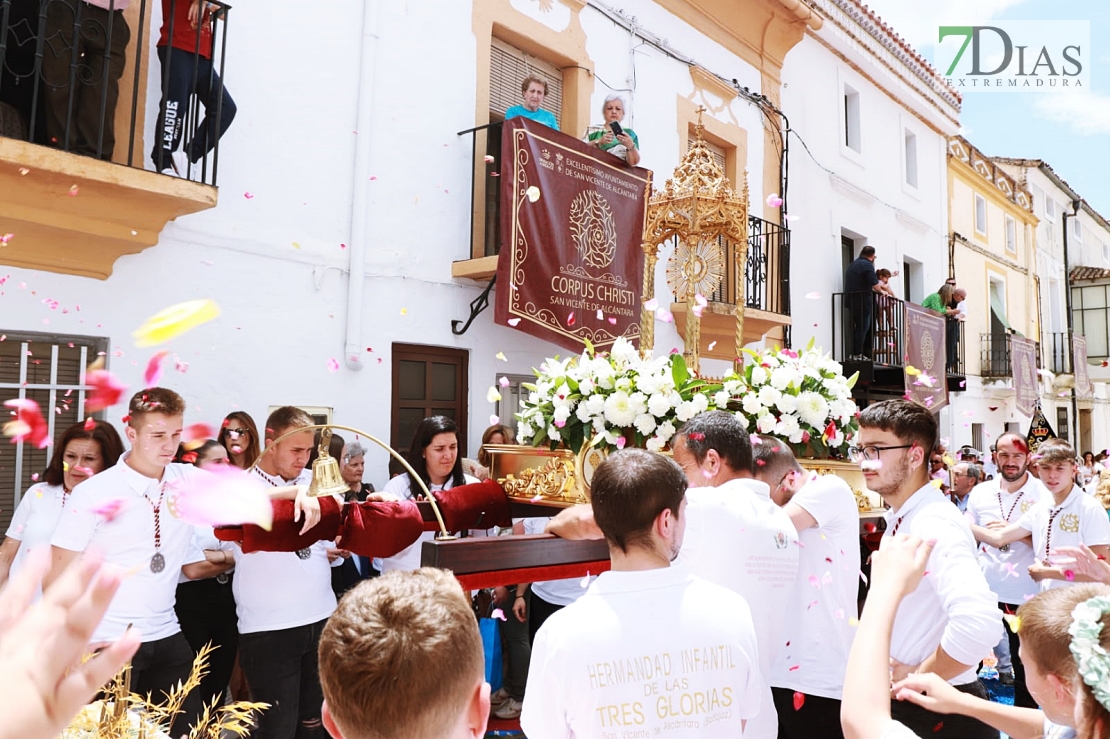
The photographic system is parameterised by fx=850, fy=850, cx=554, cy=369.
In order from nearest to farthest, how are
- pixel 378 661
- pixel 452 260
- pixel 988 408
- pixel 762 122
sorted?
1. pixel 378 661
2. pixel 452 260
3. pixel 762 122
4. pixel 988 408

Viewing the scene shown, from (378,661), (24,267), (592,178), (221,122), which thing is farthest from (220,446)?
(592,178)

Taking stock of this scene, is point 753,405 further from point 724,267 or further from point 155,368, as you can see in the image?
point 724,267

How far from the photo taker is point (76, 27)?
13.6 ft

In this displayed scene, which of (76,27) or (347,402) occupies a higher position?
(76,27)

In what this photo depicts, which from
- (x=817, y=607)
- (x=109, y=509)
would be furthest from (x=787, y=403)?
(x=109, y=509)

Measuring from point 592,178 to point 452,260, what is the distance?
149 centimetres

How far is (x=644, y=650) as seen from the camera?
1.86 metres

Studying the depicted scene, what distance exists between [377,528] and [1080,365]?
2166 cm

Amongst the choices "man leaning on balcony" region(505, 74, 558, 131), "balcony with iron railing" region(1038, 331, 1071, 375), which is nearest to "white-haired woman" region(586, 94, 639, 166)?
"man leaning on balcony" region(505, 74, 558, 131)

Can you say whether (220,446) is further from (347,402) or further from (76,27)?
(76,27)

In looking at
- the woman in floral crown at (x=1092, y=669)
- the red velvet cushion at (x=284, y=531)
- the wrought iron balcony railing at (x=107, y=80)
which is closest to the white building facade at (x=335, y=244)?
the wrought iron balcony railing at (x=107, y=80)

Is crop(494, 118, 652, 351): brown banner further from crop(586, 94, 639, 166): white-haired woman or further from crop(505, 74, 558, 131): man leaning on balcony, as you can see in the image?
crop(505, 74, 558, 131): man leaning on balcony

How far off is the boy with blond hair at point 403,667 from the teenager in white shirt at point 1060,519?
4517mm

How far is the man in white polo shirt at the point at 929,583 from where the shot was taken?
7.12ft
